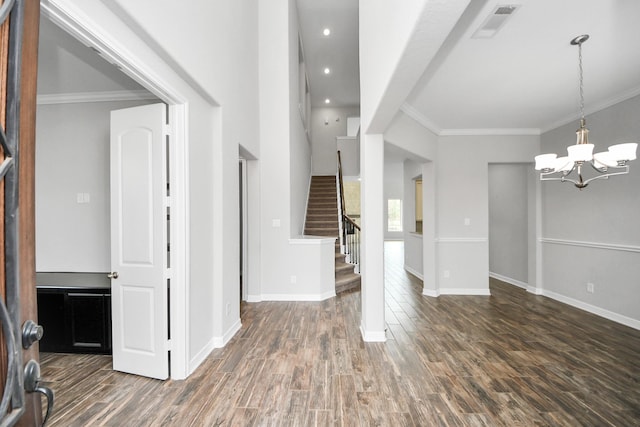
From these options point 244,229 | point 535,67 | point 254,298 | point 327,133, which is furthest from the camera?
point 327,133

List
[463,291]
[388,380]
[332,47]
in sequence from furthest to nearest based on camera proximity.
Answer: [332,47]
[463,291]
[388,380]

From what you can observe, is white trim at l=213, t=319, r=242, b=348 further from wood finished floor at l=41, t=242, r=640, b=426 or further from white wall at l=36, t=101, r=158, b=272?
white wall at l=36, t=101, r=158, b=272

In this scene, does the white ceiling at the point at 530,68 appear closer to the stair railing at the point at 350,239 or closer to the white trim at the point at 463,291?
the stair railing at the point at 350,239

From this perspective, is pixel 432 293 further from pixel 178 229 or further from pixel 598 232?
pixel 178 229

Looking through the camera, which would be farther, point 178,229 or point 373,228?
point 373,228

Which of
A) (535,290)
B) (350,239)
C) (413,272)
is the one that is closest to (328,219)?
(350,239)

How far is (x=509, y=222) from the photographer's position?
6.07m

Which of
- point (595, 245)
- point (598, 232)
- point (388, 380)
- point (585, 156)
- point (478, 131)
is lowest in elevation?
point (388, 380)

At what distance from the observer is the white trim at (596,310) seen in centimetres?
368

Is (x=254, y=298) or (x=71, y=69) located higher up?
(x=71, y=69)

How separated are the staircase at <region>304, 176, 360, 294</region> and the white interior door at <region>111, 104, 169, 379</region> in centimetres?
332

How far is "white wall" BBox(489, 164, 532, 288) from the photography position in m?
5.72

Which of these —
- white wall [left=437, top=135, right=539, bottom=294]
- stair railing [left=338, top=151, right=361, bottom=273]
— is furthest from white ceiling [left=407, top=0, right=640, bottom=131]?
stair railing [left=338, top=151, right=361, bottom=273]

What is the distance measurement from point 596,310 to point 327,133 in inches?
332
